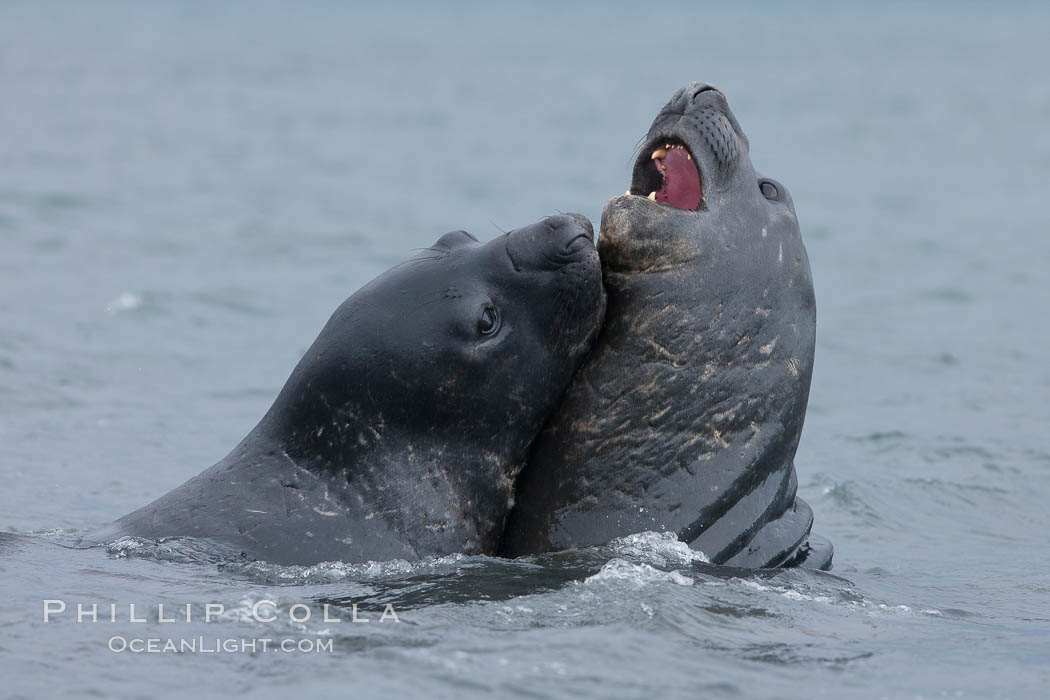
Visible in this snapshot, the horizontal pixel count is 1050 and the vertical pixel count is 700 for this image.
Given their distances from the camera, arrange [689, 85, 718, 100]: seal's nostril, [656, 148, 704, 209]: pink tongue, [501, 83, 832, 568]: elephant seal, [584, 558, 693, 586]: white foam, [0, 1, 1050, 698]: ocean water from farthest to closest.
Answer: [689, 85, 718, 100]: seal's nostril, [656, 148, 704, 209]: pink tongue, [501, 83, 832, 568]: elephant seal, [584, 558, 693, 586]: white foam, [0, 1, 1050, 698]: ocean water

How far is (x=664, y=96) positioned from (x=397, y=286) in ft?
144

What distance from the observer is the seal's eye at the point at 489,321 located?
709 centimetres

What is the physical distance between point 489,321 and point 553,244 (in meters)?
0.45

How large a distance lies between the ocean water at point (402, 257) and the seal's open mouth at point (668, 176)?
164 cm

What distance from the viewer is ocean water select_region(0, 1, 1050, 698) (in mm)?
5867

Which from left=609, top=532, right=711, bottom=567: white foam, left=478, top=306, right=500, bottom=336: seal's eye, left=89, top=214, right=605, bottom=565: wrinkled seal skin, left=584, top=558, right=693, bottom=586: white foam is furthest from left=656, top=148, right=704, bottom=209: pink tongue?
left=584, top=558, right=693, bottom=586: white foam

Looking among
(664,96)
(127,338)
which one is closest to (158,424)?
(127,338)

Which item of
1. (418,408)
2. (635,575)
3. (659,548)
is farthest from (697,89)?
(635,575)

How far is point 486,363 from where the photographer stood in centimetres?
711

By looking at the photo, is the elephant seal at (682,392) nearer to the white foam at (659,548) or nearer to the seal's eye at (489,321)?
the white foam at (659,548)

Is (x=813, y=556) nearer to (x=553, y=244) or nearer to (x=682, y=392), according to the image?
(x=682, y=392)

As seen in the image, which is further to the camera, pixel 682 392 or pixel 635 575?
pixel 682 392

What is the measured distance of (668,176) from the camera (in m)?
7.54

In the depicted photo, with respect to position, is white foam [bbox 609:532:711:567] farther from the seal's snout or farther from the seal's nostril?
the seal's nostril
